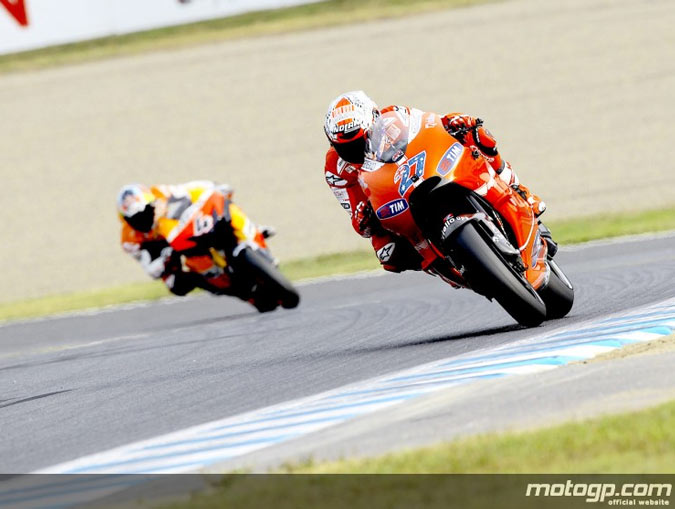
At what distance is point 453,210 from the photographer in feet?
29.4

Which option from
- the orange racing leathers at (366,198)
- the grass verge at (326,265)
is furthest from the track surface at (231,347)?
the grass verge at (326,265)

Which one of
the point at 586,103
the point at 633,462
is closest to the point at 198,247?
the point at 633,462

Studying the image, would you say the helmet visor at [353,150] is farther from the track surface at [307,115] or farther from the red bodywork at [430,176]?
the track surface at [307,115]

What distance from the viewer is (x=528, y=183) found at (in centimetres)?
2211

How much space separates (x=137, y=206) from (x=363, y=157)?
543 centimetres

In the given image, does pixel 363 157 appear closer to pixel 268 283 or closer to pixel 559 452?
pixel 559 452

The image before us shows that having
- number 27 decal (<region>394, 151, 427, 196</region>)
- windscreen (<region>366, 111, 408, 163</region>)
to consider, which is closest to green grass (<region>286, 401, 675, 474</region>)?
number 27 decal (<region>394, 151, 427, 196</region>)

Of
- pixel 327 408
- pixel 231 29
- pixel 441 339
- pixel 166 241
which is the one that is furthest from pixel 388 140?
pixel 231 29

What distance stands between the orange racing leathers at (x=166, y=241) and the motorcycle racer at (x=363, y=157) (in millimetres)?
5027

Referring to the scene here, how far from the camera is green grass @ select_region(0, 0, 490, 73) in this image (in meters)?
31.3

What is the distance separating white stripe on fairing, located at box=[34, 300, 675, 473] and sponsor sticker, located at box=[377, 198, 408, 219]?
1.08 m

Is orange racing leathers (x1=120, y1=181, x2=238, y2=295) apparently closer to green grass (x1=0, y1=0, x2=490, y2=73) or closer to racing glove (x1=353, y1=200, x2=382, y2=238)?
racing glove (x1=353, y1=200, x2=382, y2=238)

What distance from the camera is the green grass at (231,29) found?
31312 mm

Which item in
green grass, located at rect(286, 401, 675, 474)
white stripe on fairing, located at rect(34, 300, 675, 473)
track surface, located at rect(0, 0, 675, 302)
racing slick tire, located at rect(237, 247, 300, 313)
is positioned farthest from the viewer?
track surface, located at rect(0, 0, 675, 302)
